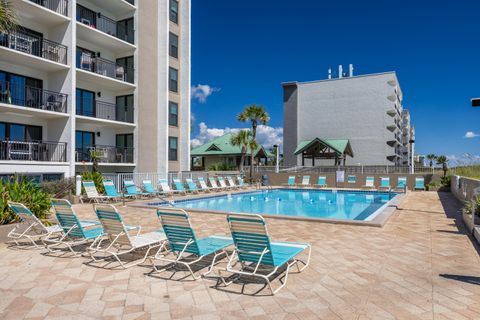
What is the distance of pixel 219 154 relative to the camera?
4450 centimetres

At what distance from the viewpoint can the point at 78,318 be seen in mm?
4012

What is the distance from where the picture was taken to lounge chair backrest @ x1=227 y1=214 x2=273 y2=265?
16.0ft

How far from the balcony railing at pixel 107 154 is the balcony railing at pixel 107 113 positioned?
6.81 feet

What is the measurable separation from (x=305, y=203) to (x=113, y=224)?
1446cm

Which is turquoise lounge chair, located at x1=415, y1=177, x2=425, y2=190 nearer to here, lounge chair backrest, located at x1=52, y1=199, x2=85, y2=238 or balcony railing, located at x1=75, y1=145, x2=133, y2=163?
balcony railing, located at x1=75, y1=145, x2=133, y2=163

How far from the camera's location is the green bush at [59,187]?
15.3 m

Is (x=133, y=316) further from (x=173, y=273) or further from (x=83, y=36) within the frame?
(x=83, y=36)

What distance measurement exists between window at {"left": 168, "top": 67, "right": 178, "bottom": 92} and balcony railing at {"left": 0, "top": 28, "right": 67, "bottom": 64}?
7.84 meters

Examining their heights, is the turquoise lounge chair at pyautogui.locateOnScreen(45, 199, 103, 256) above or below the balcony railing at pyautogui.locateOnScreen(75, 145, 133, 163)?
below

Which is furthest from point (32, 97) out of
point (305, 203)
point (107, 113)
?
point (305, 203)

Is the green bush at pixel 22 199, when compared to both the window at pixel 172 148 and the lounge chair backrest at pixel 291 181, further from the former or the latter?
the lounge chair backrest at pixel 291 181

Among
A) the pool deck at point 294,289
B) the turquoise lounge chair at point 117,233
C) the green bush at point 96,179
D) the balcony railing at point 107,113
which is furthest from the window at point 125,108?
the turquoise lounge chair at point 117,233

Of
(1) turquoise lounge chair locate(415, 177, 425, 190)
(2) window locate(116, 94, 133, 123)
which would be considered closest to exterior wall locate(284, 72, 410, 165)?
(1) turquoise lounge chair locate(415, 177, 425, 190)

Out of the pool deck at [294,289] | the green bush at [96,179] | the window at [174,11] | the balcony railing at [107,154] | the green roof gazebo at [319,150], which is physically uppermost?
the window at [174,11]
